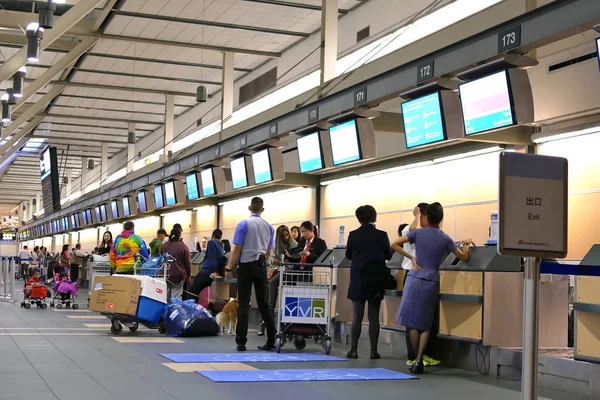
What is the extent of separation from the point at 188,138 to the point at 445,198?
42.5 ft

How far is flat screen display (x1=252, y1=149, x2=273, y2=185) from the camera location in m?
13.5

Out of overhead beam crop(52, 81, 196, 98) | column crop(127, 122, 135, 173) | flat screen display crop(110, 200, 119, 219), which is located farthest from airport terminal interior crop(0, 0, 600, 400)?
column crop(127, 122, 135, 173)

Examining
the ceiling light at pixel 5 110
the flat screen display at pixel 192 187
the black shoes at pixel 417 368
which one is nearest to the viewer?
the black shoes at pixel 417 368

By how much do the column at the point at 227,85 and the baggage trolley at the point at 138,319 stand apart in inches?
255

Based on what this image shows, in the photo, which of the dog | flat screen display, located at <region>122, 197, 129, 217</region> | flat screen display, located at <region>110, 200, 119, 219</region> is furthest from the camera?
flat screen display, located at <region>110, 200, 119, 219</region>

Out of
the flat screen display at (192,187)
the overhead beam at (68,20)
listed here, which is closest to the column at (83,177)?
the flat screen display at (192,187)

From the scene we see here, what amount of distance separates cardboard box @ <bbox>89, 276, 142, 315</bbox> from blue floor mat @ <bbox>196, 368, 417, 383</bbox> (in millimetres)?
3845

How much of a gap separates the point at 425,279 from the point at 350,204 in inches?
361

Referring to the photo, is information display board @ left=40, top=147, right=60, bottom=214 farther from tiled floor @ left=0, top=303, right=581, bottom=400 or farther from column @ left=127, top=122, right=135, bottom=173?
tiled floor @ left=0, top=303, right=581, bottom=400

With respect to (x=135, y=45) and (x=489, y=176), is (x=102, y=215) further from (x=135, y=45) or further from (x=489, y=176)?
(x=489, y=176)

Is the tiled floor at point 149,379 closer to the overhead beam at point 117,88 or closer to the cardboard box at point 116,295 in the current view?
the cardboard box at point 116,295

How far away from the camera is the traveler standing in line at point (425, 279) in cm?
792

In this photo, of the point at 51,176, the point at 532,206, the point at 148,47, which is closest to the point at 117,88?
the point at 148,47

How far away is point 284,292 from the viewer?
373 inches
